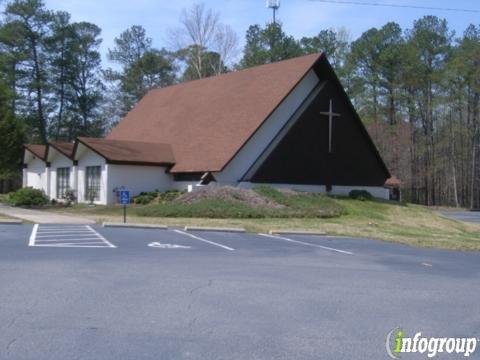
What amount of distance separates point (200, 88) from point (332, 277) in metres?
32.2

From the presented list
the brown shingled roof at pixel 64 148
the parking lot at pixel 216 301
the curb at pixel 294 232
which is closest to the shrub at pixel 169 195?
the brown shingled roof at pixel 64 148

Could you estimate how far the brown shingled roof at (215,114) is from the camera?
33781 mm

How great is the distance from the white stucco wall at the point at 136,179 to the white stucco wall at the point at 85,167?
0.36 m

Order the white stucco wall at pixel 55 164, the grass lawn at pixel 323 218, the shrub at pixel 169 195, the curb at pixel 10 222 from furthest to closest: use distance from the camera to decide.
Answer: the white stucco wall at pixel 55 164, the shrub at pixel 169 195, the grass lawn at pixel 323 218, the curb at pixel 10 222

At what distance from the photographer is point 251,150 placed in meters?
33.9

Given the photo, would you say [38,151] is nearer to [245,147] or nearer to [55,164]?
[55,164]

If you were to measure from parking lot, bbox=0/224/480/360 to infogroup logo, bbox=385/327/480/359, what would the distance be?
5.4 inches

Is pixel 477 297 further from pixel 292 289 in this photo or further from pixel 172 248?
pixel 172 248

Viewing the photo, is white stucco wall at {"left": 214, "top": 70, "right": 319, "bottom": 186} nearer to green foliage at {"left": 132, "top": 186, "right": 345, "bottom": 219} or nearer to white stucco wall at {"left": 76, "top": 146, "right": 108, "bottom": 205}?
green foliage at {"left": 132, "top": 186, "right": 345, "bottom": 219}

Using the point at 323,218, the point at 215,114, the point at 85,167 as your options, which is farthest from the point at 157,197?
the point at 323,218

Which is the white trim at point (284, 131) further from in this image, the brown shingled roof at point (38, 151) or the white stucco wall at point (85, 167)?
the brown shingled roof at point (38, 151)

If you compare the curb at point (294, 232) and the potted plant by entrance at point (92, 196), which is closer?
the curb at point (294, 232)

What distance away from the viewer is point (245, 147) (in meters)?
33.4

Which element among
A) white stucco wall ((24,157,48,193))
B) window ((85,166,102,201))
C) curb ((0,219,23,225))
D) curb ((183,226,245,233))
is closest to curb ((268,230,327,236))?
curb ((183,226,245,233))
